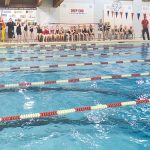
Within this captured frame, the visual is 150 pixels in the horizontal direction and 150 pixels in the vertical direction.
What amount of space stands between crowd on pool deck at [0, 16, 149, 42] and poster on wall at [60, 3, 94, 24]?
0.51 meters

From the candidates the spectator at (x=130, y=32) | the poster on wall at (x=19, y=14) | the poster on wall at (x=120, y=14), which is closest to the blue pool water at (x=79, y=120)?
the poster on wall at (x=19, y=14)

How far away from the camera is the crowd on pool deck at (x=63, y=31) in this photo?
63.9ft

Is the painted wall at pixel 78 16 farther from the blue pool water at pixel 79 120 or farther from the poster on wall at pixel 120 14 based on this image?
the blue pool water at pixel 79 120

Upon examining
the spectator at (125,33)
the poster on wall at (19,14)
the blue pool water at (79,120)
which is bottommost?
the blue pool water at (79,120)

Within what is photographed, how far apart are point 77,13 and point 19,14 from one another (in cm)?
402

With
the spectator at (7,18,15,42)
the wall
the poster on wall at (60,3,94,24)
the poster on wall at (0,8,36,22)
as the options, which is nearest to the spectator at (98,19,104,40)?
the poster on wall at (60,3,94,24)

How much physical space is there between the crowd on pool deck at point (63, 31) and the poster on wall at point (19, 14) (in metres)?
0.34

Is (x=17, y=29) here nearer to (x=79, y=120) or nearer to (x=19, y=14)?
(x=19, y=14)

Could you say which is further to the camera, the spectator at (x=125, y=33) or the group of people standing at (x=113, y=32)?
the spectator at (x=125, y=33)

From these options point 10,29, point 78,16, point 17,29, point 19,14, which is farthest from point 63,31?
point 10,29

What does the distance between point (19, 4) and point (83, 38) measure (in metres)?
4.68

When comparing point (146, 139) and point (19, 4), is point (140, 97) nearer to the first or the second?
point (146, 139)

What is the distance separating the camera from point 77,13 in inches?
863

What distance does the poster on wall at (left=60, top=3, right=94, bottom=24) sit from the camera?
21.7 metres
